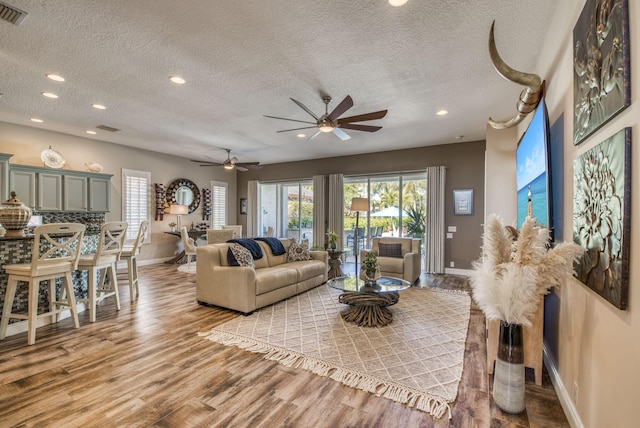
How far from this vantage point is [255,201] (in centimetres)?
941

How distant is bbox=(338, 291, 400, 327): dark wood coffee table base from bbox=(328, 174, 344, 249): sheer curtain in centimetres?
405

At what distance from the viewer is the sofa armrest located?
12.1 ft

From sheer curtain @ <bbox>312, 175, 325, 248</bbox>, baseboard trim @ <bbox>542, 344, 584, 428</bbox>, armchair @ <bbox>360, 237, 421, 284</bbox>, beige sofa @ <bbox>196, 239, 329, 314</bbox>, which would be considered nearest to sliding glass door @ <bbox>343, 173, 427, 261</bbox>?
sheer curtain @ <bbox>312, 175, 325, 248</bbox>

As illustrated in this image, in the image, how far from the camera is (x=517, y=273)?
5.90ft

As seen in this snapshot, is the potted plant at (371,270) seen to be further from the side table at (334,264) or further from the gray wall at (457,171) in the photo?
the gray wall at (457,171)

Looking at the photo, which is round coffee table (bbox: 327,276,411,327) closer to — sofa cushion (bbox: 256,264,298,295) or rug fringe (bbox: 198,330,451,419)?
sofa cushion (bbox: 256,264,298,295)

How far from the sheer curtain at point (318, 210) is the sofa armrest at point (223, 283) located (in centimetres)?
411

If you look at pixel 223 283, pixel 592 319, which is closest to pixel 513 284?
pixel 592 319

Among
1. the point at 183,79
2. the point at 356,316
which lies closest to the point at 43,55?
the point at 183,79

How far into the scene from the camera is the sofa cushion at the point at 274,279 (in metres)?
3.82

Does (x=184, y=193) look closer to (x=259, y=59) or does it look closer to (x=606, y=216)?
(x=259, y=59)

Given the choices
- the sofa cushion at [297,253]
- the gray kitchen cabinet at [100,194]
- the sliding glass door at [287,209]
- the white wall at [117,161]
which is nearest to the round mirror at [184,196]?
the white wall at [117,161]

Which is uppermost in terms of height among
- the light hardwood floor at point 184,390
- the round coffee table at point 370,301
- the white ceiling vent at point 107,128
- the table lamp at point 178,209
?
the white ceiling vent at point 107,128

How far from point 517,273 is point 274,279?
9.64 feet
